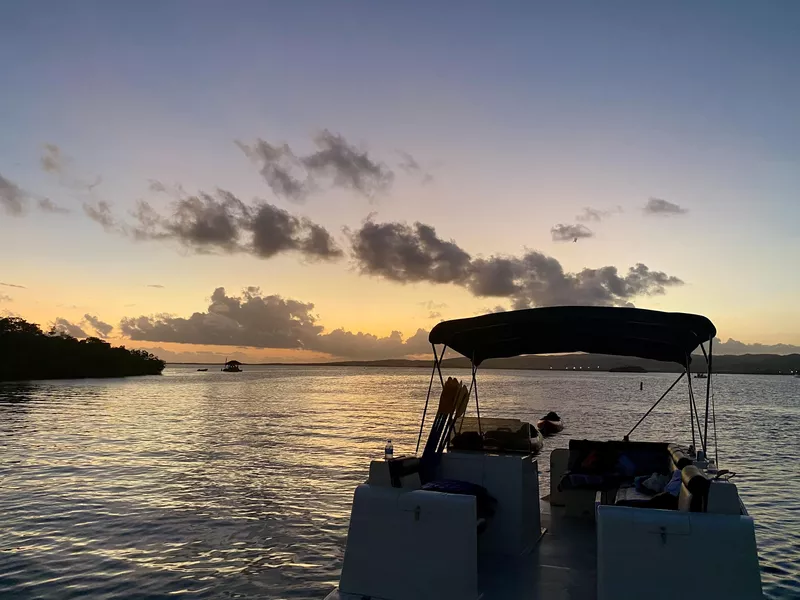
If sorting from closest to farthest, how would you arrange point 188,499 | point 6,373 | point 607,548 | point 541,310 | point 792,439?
point 607,548, point 541,310, point 188,499, point 792,439, point 6,373

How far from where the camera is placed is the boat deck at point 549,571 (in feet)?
18.6

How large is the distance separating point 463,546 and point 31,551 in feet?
27.3

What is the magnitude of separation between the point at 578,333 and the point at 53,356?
346 ft

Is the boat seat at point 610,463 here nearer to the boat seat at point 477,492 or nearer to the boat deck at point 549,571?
the boat deck at point 549,571

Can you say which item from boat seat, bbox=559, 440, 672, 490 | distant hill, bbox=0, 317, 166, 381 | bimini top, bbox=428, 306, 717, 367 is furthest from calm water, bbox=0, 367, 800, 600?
distant hill, bbox=0, 317, 166, 381

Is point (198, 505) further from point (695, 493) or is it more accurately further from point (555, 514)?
point (695, 493)

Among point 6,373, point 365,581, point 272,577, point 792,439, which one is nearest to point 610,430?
point 792,439

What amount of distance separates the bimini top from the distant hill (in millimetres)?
94009

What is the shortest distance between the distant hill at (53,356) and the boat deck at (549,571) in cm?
9536

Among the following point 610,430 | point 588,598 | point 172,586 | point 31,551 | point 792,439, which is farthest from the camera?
point 610,430

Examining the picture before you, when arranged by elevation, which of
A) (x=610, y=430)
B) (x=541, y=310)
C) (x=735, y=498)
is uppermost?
(x=541, y=310)

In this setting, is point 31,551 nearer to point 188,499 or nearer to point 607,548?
point 188,499

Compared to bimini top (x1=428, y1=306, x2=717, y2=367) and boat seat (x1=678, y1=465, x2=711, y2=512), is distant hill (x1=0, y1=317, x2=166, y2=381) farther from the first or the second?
boat seat (x1=678, y1=465, x2=711, y2=512)

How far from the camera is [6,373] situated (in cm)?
8388
